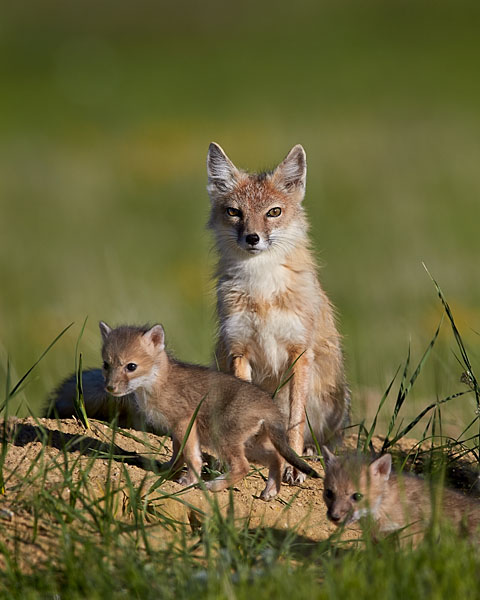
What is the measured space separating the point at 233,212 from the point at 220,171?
49cm

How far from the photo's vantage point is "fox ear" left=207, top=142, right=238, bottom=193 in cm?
764

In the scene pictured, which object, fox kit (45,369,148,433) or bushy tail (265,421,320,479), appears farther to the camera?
fox kit (45,369,148,433)

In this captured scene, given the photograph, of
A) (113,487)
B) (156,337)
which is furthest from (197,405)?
(113,487)

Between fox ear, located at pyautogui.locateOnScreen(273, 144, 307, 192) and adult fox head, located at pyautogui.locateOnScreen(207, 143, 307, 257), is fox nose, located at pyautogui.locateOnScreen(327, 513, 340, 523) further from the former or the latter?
fox ear, located at pyautogui.locateOnScreen(273, 144, 307, 192)

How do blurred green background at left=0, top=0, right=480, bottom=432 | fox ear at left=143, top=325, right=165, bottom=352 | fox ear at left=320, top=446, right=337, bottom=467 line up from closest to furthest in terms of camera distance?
1. fox ear at left=320, top=446, right=337, bottom=467
2. fox ear at left=143, top=325, right=165, bottom=352
3. blurred green background at left=0, top=0, right=480, bottom=432

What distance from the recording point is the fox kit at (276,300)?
6.92m

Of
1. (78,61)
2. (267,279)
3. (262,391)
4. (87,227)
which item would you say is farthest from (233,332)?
(78,61)

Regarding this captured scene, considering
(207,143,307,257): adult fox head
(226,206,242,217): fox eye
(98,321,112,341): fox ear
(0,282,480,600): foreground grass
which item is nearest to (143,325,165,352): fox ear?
(98,321,112,341): fox ear

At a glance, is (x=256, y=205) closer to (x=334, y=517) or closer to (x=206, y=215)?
(x=334, y=517)

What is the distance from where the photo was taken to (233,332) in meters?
6.91

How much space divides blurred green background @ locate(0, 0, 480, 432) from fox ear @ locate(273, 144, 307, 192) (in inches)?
34.4

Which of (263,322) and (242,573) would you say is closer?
(242,573)

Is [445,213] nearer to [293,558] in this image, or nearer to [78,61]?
[293,558]

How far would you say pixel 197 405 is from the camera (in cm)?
594
